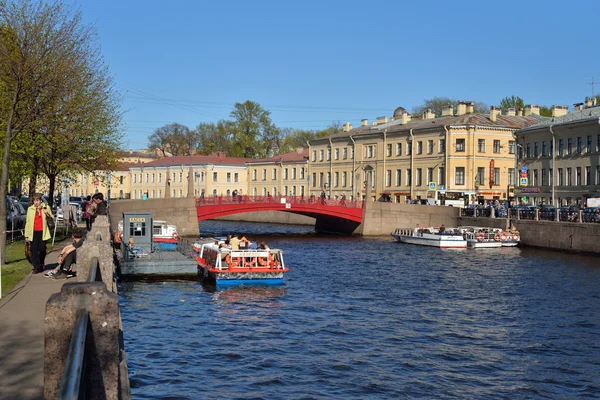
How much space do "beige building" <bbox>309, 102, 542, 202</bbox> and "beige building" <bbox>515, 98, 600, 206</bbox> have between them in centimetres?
391

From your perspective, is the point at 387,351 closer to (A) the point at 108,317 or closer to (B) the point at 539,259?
(A) the point at 108,317

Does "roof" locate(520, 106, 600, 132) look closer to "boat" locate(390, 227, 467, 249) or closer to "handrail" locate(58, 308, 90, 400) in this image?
"boat" locate(390, 227, 467, 249)

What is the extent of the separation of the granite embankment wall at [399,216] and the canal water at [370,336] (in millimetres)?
26948

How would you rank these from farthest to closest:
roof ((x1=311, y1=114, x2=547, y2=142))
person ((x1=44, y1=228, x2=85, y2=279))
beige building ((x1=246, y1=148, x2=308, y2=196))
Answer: beige building ((x1=246, y1=148, x2=308, y2=196)) < roof ((x1=311, y1=114, x2=547, y2=142)) < person ((x1=44, y1=228, x2=85, y2=279))

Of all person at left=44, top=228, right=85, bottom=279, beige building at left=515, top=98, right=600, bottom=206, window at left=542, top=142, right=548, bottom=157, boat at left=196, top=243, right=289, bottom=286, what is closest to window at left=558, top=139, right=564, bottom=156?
beige building at left=515, top=98, right=600, bottom=206

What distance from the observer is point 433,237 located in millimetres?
56344

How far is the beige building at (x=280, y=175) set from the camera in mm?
97938

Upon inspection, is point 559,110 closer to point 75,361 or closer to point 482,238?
point 482,238

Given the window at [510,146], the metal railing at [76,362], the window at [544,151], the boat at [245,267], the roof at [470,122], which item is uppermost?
the roof at [470,122]

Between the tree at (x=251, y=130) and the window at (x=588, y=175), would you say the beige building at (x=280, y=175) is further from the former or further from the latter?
the window at (x=588, y=175)

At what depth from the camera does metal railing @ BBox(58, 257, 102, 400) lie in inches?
160

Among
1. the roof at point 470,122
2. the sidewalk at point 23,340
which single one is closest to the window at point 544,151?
the roof at point 470,122

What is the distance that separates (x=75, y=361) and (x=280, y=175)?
9697 cm

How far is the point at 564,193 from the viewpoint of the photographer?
198 ft
